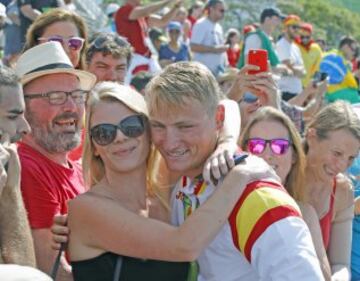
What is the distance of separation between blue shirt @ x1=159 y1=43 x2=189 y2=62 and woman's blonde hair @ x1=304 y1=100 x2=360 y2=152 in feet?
27.5

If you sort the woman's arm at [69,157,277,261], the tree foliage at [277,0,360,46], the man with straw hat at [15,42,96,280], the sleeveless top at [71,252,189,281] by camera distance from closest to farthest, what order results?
the woman's arm at [69,157,277,261]
the sleeveless top at [71,252,189,281]
the man with straw hat at [15,42,96,280]
the tree foliage at [277,0,360,46]

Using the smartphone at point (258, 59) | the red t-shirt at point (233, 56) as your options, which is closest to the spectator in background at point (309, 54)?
the red t-shirt at point (233, 56)

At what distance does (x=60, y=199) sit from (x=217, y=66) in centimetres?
853

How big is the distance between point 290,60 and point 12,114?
28.4ft

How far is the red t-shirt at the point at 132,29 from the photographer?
9.78 metres

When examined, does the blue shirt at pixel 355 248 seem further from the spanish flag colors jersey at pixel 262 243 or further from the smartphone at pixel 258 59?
the spanish flag colors jersey at pixel 262 243

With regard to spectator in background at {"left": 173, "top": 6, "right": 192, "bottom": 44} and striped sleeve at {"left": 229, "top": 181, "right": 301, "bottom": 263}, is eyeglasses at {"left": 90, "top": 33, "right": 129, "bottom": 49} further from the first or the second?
spectator in background at {"left": 173, "top": 6, "right": 192, "bottom": 44}

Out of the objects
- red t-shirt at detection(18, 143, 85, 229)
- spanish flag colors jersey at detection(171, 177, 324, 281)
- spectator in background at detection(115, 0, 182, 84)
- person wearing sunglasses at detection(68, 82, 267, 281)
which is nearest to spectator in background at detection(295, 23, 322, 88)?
spectator in background at detection(115, 0, 182, 84)

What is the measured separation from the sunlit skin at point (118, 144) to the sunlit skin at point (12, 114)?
0.65 metres

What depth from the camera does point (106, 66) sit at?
5473mm

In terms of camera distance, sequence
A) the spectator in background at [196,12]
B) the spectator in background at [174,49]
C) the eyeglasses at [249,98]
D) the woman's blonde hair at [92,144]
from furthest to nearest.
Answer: the spectator in background at [196,12] < the spectator in background at [174,49] < the eyeglasses at [249,98] < the woman's blonde hair at [92,144]

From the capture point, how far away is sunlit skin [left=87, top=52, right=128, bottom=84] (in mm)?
5453

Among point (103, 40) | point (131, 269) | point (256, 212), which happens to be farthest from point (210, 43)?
point (256, 212)

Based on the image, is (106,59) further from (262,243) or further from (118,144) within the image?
(262,243)
